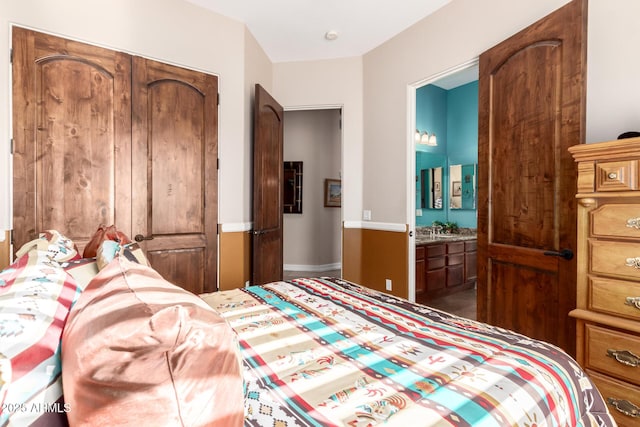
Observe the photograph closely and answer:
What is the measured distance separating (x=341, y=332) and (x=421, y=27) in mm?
3176

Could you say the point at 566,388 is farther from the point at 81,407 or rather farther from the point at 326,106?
the point at 326,106

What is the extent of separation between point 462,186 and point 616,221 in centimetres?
341

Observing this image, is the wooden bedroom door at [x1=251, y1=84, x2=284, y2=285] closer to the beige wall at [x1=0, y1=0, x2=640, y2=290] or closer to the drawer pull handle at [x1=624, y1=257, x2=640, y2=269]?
the beige wall at [x1=0, y1=0, x2=640, y2=290]

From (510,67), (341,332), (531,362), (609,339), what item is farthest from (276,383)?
(510,67)

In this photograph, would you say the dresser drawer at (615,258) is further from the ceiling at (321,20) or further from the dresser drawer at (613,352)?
the ceiling at (321,20)

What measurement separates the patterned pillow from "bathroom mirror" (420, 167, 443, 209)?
15.5ft

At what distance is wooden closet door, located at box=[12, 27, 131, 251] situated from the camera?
6.86 feet

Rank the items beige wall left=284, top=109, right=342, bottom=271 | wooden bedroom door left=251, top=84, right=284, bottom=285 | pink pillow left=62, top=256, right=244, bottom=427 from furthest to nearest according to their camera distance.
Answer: beige wall left=284, top=109, right=342, bottom=271, wooden bedroom door left=251, top=84, right=284, bottom=285, pink pillow left=62, top=256, right=244, bottom=427

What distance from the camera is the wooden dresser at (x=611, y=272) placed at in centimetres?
132

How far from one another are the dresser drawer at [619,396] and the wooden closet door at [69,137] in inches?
124

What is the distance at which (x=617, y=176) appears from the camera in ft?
4.45

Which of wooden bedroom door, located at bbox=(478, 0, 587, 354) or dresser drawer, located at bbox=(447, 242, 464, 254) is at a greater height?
wooden bedroom door, located at bbox=(478, 0, 587, 354)

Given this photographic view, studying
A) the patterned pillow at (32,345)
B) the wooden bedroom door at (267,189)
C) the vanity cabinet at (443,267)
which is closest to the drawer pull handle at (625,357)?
the patterned pillow at (32,345)

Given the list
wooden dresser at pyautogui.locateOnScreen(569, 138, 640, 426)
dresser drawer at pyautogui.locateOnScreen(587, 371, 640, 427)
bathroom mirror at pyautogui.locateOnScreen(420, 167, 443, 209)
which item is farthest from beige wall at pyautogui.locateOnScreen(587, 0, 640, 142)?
bathroom mirror at pyautogui.locateOnScreen(420, 167, 443, 209)
